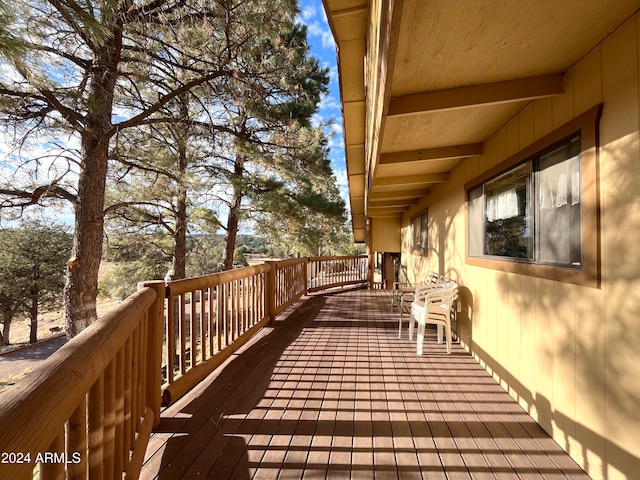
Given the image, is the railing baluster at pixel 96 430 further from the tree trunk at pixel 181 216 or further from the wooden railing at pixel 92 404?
the tree trunk at pixel 181 216

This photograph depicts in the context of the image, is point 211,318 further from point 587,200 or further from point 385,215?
point 385,215

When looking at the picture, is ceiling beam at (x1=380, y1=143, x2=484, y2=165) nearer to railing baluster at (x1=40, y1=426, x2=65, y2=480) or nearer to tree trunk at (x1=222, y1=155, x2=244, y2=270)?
railing baluster at (x1=40, y1=426, x2=65, y2=480)

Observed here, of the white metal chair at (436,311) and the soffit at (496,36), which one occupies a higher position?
the soffit at (496,36)

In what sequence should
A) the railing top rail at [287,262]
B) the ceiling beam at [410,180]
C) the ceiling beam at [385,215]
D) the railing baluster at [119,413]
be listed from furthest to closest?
the ceiling beam at [385,215]
the railing top rail at [287,262]
the ceiling beam at [410,180]
the railing baluster at [119,413]

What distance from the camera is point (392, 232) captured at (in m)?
10.1

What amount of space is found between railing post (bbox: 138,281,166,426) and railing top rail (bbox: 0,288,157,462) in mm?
788

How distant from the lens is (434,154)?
10.8 feet

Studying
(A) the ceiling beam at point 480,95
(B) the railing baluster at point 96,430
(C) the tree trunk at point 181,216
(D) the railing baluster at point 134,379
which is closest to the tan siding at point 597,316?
(A) the ceiling beam at point 480,95

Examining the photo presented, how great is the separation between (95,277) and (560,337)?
20.4 feet

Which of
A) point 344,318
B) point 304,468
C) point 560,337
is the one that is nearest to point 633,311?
point 560,337

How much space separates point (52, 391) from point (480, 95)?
2.55 m

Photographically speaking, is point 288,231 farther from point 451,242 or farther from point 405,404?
point 405,404

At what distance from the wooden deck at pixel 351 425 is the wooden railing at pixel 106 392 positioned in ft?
0.81

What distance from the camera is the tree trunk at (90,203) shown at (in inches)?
181
